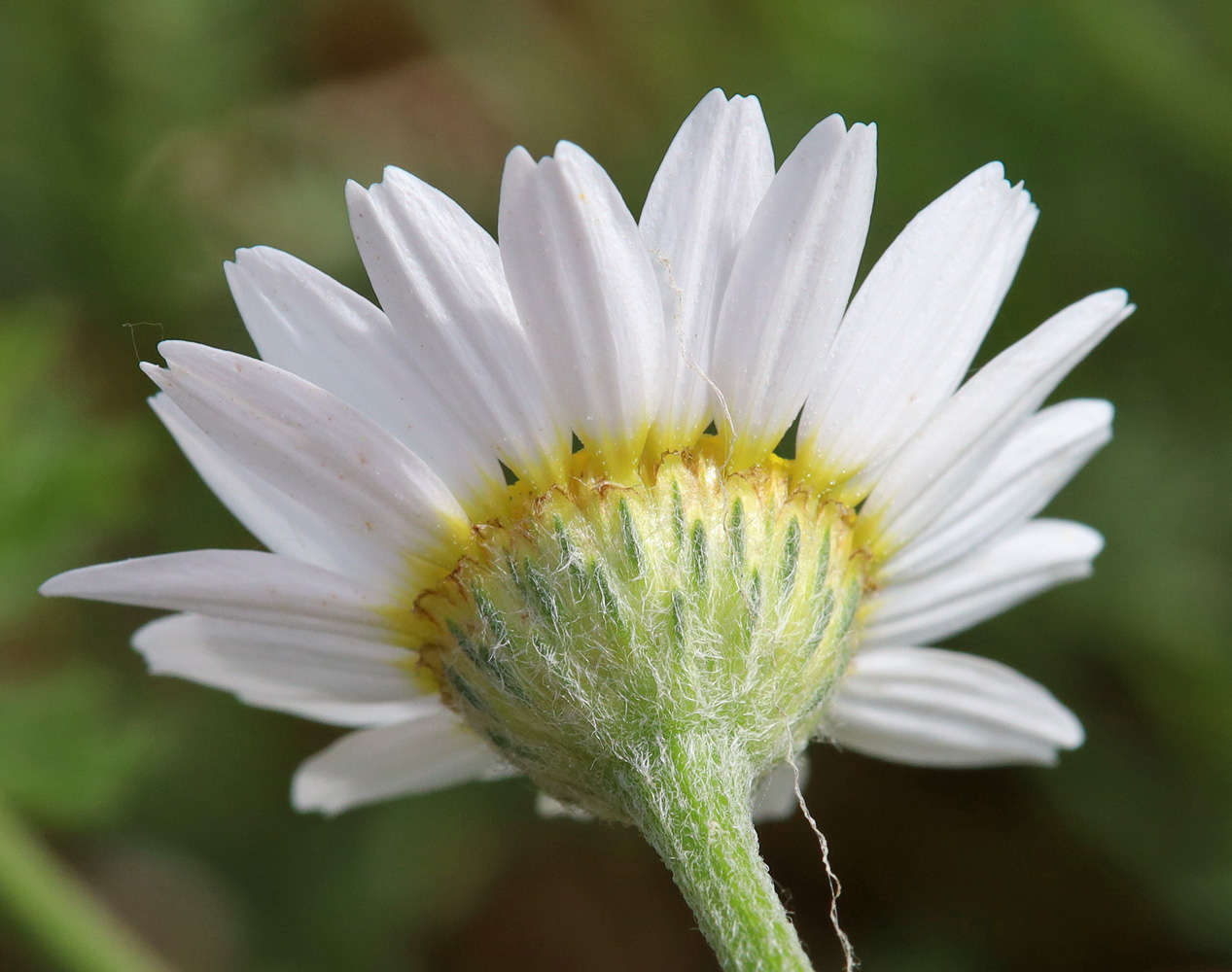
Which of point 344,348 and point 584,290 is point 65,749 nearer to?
point 344,348

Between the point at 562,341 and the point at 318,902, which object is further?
the point at 318,902

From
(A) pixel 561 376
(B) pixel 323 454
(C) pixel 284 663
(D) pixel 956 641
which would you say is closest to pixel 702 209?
(A) pixel 561 376

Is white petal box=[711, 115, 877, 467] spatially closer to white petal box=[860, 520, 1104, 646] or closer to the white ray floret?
the white ray floret

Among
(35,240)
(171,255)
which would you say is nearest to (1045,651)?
(171,255)

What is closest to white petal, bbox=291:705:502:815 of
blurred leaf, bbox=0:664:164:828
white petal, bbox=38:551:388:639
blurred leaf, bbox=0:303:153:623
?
white petal, bbox=38:551:388:639

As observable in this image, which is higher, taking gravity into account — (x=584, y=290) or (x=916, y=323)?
(x=584, y=290)

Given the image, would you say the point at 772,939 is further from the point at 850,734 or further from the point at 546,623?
the point at 850,734

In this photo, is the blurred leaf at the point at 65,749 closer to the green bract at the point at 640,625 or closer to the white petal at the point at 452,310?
the green bract at the point at 640,625
